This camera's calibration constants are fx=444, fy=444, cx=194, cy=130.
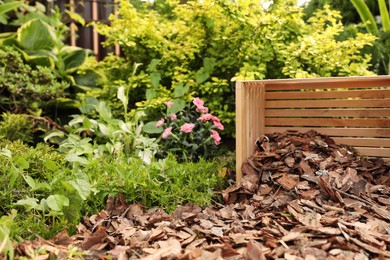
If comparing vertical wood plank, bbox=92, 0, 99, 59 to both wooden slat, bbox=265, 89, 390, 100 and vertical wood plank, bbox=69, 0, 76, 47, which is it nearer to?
vertical wood plank, bbox=69, 0, 76, 47

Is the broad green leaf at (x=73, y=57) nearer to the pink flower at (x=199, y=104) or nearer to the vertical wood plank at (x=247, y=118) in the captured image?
the pink flower at (x=199, y=104)

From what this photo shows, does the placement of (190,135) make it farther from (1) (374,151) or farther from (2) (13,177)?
(2) (13,177)

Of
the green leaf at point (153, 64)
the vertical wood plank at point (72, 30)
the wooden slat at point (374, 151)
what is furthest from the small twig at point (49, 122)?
the wooden slat at point (374, 151)

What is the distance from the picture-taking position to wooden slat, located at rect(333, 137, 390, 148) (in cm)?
333

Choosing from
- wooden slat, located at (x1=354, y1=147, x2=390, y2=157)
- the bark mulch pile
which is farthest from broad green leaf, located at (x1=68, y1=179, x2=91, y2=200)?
wooden slat, located at (x1=354, y1=147, x2=390, y2=157)

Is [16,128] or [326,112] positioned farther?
[16,128]

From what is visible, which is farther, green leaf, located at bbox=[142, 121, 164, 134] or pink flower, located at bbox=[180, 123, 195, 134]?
green leaf, located at bbox=[142, 121, 164, 134]

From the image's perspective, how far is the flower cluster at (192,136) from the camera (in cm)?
364

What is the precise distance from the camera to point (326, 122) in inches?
137

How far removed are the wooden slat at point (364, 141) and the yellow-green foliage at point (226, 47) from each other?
666 mm

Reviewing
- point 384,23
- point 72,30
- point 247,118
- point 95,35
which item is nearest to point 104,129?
point 247,118

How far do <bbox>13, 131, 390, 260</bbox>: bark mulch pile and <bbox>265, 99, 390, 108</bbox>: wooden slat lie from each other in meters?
0.23

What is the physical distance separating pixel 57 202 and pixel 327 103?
2.16 meters

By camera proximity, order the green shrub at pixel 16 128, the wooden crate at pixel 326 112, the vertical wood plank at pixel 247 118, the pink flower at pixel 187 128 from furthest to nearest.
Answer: the green shrub at pixel 16 128 < the pink flower at pixel 187 128 < the wooden crate at pixel 326 112 < the vertical wood plank at pixel 247 118
